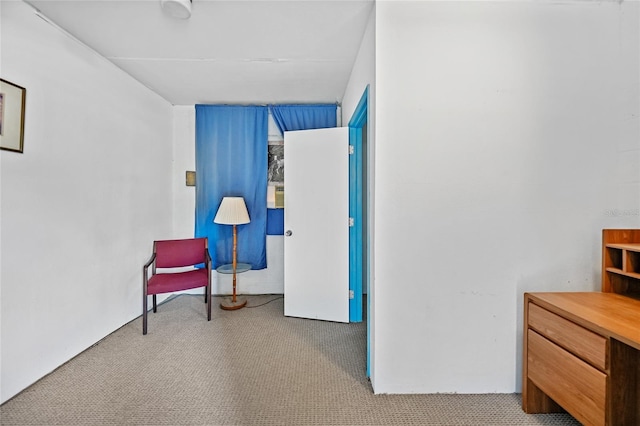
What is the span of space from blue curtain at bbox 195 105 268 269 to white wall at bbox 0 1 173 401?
2.14 ft

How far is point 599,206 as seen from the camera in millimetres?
1820

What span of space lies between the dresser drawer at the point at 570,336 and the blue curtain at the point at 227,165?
9.36ft

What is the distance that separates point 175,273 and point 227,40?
2234mm

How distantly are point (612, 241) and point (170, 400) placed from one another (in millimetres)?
2730

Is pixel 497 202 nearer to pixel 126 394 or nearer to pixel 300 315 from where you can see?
pixel 300 315

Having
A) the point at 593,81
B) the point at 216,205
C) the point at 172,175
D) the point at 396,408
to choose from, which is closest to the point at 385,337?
the point at 396,408

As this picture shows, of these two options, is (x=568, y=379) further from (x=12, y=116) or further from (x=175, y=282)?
(x=12, y=116)

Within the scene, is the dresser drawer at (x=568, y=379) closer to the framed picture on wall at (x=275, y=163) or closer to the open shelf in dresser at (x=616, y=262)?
the open shelf in dresser at (x=616, y=262)

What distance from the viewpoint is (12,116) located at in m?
1.81

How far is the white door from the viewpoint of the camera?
2.93 metres

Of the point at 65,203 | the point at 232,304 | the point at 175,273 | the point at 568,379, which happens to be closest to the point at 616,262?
the point at 568,379

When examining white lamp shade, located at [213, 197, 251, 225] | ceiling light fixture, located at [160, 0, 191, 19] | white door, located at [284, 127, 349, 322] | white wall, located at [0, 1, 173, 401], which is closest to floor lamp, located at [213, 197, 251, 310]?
white lamp shade, located at [213, 197, 251, 225]

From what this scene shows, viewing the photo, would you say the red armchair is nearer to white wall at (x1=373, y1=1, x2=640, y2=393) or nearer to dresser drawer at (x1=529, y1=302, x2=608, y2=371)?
white wall at (x1=373, y1=1, x2=640, y2=393)

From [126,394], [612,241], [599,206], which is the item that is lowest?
[126,394]
